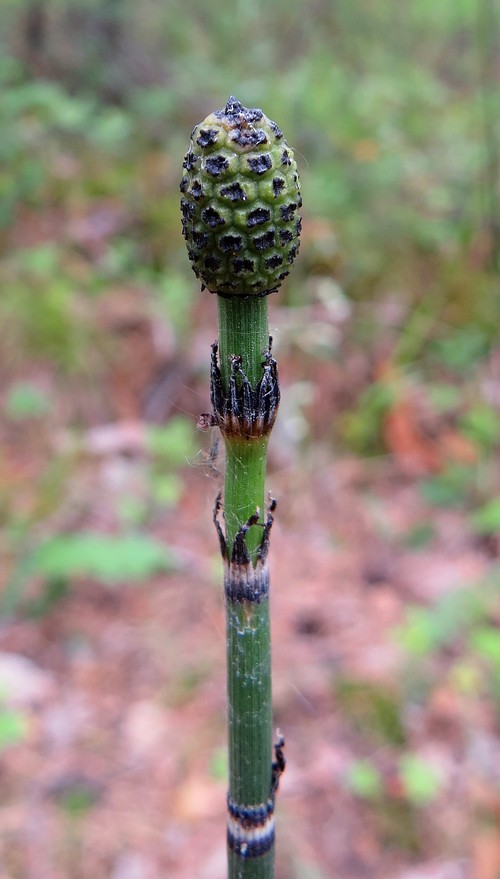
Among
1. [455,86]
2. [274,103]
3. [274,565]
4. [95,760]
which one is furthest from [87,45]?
[95,760]

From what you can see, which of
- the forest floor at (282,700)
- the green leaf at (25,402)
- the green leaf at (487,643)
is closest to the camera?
the forest floor at (282,700)

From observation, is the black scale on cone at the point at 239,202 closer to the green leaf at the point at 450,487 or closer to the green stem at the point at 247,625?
the green stem at the point at 247,625

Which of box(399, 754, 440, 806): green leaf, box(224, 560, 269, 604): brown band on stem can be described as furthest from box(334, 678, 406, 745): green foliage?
box(224, 560, 269, 604): brown band on stem

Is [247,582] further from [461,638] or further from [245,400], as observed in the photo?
[461,638]

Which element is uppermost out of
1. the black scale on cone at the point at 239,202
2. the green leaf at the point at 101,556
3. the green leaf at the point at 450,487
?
the green leaf at the point at 450,487

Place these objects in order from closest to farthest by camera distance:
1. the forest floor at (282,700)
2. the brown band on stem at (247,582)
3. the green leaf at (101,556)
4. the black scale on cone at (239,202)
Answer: the black scale on cone at (239,202) < the brown band on stem at (247,582) < the forest floor at (282,700) < the green leaf at (101,556)

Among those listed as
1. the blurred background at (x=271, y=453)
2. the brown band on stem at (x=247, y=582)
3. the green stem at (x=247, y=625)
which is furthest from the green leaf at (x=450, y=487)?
the brown band on stem at (x=247, y=582)

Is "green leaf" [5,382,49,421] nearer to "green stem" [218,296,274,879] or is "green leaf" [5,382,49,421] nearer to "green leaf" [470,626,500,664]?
"green leaf" [470,626,500,664]

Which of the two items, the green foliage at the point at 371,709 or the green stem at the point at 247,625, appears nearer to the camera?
the green stem at the point at 247,625

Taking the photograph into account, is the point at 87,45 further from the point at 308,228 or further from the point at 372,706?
the point at 372,706
